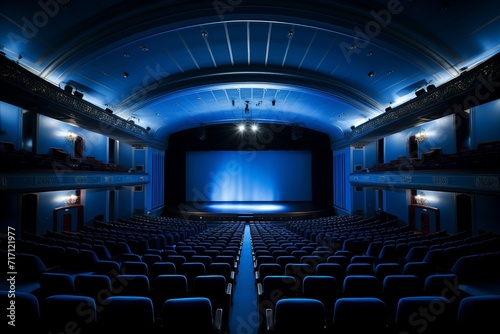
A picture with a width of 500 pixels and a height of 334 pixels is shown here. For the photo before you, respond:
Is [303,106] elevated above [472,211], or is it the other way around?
[303,106]

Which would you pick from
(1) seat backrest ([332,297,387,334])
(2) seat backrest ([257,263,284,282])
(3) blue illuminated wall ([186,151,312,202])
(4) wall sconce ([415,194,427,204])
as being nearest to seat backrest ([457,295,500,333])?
(1) seat backrest ([332,297,387,334])

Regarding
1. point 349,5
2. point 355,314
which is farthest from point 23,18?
point 355,314

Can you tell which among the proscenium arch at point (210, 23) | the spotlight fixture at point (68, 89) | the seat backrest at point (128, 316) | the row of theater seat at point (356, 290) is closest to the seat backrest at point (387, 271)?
the row of theater seat at point (356, 290)

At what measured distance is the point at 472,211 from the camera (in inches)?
372

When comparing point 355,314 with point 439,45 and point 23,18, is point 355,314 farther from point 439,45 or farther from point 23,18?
point 23,18

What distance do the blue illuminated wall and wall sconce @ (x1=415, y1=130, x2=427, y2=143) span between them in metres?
10.8

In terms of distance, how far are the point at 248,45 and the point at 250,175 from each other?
1504cm

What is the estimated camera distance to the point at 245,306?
12.9 ft

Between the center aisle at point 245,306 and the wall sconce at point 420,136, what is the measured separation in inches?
429

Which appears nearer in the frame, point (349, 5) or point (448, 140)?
point (349, 5)

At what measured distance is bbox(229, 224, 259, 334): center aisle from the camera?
3279 mm

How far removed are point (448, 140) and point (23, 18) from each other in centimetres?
1499

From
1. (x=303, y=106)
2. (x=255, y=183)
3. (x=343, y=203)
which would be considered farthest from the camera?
(x=255, y=183)

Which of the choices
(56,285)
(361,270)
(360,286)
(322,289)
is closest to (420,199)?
(361,270)
